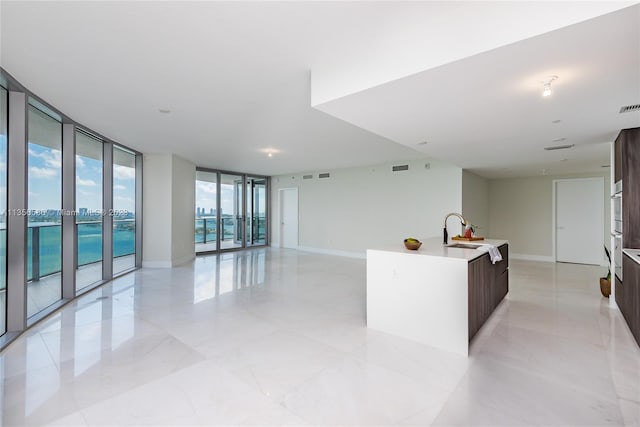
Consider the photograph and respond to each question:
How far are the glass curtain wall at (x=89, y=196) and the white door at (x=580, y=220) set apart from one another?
423 inches

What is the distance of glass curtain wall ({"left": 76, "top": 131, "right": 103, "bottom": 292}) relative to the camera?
493 cm

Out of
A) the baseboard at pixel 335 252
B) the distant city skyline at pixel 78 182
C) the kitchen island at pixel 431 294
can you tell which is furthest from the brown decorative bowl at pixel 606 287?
the distant city skyline at pixel 78 182

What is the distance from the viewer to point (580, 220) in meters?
7.61

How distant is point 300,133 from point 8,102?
3.61 metres

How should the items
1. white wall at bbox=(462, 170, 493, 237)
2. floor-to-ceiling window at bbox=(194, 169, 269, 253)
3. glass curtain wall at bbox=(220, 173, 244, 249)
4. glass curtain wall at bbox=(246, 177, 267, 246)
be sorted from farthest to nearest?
glass curtain wall at bbox=(246, 177, 267, 246), glass curtain wall at bbox=(220, 173, 244, 249), floor-to-ceiling window at bbox=(194, 169, 269, 253), white wall at bbox=(462, 170, 493, 237)

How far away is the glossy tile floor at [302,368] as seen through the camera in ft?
6.42

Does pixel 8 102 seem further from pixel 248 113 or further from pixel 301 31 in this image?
pixel 301 31

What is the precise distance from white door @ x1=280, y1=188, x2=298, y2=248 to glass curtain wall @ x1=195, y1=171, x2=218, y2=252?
2.39 m

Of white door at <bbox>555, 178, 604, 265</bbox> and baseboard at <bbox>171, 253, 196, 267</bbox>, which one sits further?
white door at <bbox>555, 178, 604, 265</bbox>

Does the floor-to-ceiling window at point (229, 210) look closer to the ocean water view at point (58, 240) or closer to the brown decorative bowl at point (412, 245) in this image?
the ocean water view at point (58, 240)

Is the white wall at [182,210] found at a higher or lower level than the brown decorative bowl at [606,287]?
higher

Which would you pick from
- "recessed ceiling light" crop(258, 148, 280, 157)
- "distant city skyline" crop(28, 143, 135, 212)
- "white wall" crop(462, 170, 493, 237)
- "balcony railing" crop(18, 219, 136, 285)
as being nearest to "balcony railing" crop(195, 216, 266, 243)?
"distant city skyline" crop(28, 143, 135, 212)

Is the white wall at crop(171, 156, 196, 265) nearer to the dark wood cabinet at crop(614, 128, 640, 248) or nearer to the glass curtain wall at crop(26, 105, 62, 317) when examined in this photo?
the glass curtain wall at crop(26, 105, 62, 317)

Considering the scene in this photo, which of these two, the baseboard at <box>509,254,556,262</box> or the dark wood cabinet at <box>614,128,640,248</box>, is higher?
the dark wood cabinet at <box>614,128,640,248</box>
